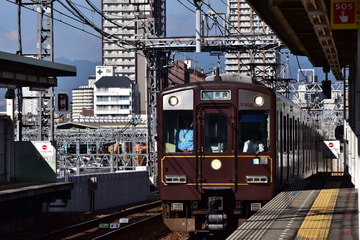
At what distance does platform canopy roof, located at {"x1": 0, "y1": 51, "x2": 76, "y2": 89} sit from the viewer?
15648mm

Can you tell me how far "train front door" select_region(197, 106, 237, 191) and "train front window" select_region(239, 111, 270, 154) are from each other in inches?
7.9

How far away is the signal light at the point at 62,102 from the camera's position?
26.3m

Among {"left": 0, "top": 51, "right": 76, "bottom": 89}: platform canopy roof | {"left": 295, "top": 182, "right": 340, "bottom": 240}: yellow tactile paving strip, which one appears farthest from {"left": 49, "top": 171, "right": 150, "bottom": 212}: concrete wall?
{"left": 295, "top": 182, "right": 340, "bottom": 240}: yellow tactile paving strip

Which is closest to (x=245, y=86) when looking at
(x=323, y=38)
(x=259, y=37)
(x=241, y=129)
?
(x=241, y=129)

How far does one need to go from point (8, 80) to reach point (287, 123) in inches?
247

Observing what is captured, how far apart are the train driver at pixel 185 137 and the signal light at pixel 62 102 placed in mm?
13188

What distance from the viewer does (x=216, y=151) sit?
13.7 meters

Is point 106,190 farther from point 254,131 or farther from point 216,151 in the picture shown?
point 254,131

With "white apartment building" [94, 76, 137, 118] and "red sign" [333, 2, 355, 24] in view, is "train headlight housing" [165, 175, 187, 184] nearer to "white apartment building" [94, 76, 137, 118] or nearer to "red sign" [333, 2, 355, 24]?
"red sign" [333, 2, 355, 24]

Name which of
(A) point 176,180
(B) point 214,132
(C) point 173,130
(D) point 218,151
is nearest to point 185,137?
(C) point 173,130

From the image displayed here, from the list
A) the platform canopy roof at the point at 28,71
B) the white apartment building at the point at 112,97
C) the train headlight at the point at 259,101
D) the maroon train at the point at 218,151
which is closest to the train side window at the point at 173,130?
the maroon train at the point at 218,151

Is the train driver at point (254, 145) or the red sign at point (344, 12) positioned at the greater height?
the red sign at point (344, 12)

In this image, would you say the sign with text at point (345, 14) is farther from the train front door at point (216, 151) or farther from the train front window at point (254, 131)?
the train front door at point (216, 151)

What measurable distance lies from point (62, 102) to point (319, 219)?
17.4m
